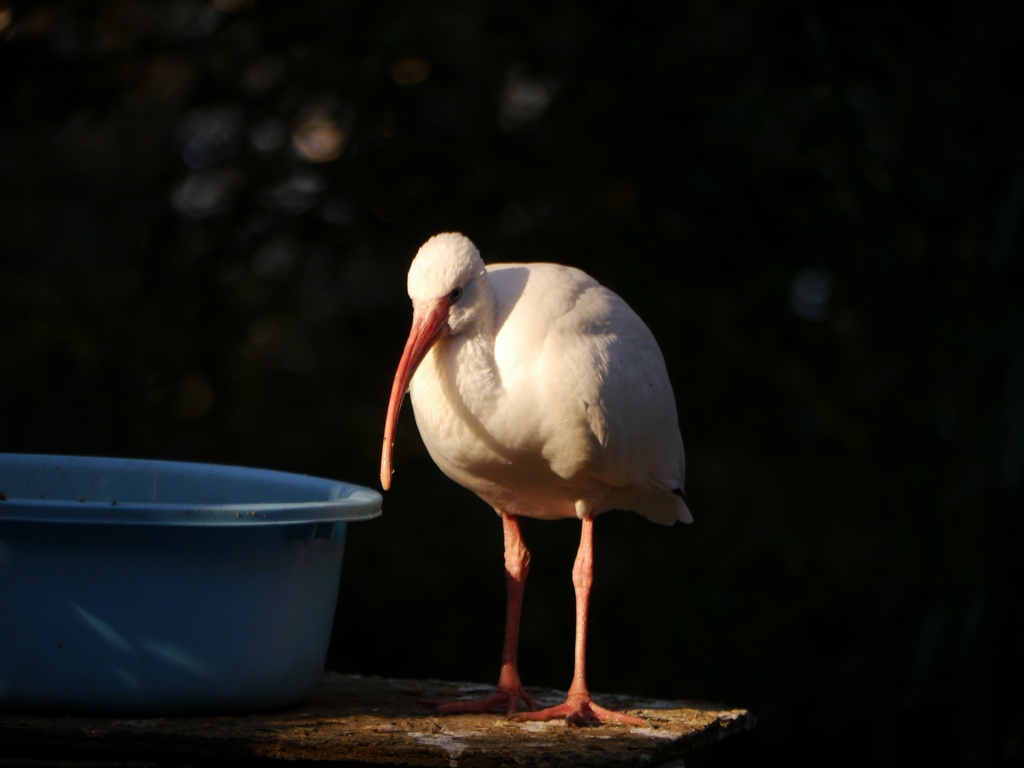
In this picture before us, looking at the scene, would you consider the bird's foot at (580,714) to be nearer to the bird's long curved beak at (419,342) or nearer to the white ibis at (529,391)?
the white ibis at (529,391)

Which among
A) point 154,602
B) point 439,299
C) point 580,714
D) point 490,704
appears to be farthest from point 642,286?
point 154,602

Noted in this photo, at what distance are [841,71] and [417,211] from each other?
2.13 meters

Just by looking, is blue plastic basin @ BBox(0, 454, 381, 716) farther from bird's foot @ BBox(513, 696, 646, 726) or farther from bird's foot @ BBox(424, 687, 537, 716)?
bird's foot @ BBox(513, 696, 646, 726)

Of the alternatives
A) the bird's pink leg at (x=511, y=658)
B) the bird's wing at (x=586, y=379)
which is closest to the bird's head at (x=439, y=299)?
the bird's wing at (x=586, y=379)

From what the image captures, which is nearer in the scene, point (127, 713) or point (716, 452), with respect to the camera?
point (127, 713)

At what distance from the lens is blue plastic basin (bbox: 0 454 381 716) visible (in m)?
2.80

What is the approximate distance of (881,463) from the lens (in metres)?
6.29

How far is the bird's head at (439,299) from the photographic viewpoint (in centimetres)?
353

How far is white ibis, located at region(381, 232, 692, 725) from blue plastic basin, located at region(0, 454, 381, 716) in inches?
20.6

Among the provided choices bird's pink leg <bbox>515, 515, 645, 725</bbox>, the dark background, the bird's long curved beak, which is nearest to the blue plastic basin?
the bird's long curved beak

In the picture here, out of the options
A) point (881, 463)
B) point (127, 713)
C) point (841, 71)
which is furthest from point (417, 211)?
point (127, 713)

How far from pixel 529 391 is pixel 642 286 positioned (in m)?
2.77

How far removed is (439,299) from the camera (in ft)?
11.6

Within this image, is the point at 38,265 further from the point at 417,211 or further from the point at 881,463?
the point at 881,463
